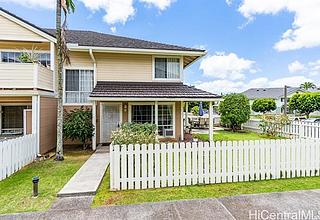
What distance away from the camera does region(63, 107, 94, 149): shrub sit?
455 inches

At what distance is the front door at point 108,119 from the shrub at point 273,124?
36.6 feet

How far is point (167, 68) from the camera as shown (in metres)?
14.7

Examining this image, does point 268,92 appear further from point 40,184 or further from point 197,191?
point 40,184

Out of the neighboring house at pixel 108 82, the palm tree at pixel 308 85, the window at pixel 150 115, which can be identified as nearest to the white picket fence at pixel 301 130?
the neighboring house at pixel 108 82

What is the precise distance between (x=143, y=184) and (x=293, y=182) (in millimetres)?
4276

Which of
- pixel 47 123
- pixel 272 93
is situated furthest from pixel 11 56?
pixel 272 93

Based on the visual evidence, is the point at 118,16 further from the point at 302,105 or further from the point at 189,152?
the point at 302,105

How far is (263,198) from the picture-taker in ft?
17.4

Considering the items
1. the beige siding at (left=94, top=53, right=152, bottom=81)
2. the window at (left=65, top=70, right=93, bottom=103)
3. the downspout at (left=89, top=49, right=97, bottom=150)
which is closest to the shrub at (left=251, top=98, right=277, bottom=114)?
the beige siding at (left=94, top=53, right=152, bottom=81)

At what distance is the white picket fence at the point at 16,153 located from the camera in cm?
729

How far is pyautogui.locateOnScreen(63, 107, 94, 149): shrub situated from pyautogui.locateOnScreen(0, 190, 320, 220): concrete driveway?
21.8 feet

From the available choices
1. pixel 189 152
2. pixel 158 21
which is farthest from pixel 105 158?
pixel 158 21

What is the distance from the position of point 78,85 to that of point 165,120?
567 cm

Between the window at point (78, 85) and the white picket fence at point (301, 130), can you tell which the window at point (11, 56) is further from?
the white picket fence at point (301, 130)
